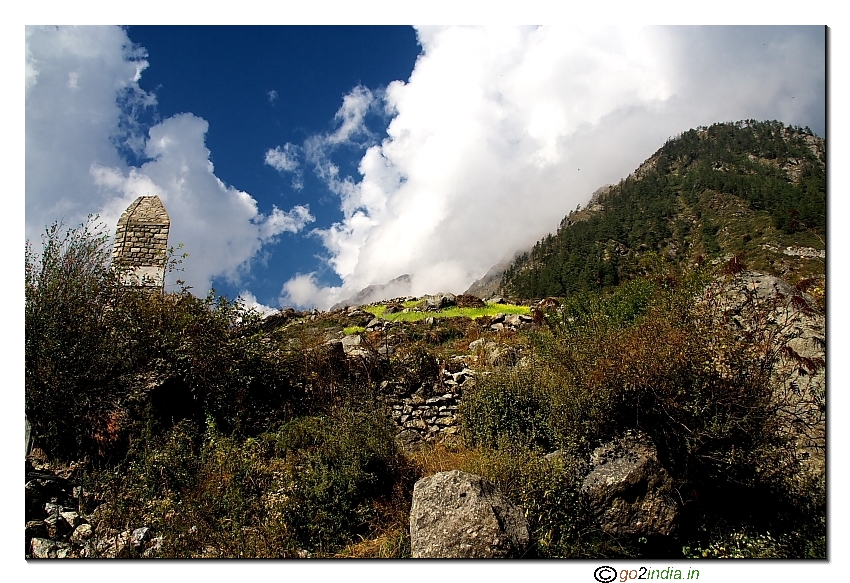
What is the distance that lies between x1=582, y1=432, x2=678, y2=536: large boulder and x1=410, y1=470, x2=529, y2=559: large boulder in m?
0.93

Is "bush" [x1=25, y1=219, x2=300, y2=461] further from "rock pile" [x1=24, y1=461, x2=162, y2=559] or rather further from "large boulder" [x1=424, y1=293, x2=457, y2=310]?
"large boulder" [x1=424, y1=293, x2=457, y2=310]

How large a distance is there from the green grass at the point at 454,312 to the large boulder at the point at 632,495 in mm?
12494

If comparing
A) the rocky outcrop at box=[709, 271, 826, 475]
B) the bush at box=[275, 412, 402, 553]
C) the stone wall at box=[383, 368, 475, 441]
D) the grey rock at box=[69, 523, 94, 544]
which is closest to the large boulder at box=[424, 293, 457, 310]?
the stone wall at box=[383, 368, 475, 441]

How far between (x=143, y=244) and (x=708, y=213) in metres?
25.7

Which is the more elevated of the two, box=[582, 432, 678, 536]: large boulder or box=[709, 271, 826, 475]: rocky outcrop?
box=[709, 271, 826, 475]: rocky outcrop

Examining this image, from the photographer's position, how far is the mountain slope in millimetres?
7082

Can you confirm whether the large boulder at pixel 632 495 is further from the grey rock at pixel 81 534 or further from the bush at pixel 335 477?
the grey rock at pixel 81 534

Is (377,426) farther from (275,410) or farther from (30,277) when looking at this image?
(30,277)

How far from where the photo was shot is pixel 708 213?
1023 inches

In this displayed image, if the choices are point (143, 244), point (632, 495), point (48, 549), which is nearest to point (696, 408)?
point (632, 495)

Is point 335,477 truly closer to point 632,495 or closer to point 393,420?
point 393,420

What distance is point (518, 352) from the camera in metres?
8.74

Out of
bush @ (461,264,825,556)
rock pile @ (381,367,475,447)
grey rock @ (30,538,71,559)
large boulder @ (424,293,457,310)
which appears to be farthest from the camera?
large boulder @ (424,293,457,310)

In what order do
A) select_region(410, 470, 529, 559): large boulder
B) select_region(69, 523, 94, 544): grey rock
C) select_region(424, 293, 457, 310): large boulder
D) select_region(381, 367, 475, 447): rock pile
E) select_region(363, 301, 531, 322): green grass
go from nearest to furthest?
select_region(410, 470, 529, 559): large boulder
select_region(69, 523, 94, 544): grey rock
select_region(381, 367, 475, 447): rock pile
select_region(363, 301, 531, 322): green grass
select_region(424, 293, 457, 310): large boulder
